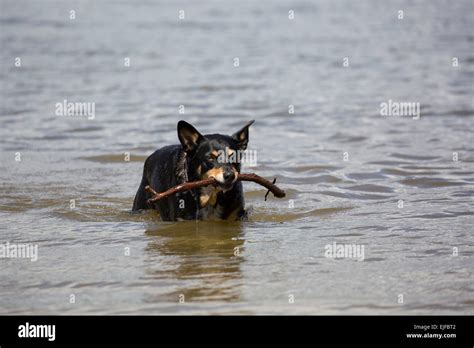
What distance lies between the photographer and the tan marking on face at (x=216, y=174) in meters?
8.12

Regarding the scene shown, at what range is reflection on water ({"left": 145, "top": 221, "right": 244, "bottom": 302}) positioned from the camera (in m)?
6.81

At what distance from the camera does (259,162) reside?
12.0m

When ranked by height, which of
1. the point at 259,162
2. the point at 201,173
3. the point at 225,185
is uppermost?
the point at 259,162

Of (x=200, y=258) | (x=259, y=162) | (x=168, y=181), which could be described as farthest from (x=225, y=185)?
(x=259, y=162)

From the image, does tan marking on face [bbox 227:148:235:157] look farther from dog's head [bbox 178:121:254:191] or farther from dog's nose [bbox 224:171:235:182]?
dog's nose [bbox 224:171:235:182]

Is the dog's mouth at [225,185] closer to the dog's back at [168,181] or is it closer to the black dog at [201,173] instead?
the black dog at [201,173]

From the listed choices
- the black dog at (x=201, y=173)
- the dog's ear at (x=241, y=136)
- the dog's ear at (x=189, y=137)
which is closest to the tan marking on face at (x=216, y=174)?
the black dog at (x=201, y=173)

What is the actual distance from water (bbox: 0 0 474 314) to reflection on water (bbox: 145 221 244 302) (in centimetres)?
2

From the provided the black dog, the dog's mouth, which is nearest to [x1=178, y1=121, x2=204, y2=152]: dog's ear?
the black dog

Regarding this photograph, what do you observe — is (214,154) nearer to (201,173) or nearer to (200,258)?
(201,173)

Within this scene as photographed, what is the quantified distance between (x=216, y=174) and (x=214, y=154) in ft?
0.65

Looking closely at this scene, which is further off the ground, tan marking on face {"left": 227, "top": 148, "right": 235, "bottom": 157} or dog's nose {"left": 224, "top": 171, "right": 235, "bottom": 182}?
tan marking on face {"left": 227, "top": 148, "right": 235, "bottom": 157}

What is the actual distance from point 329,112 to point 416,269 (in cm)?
811
